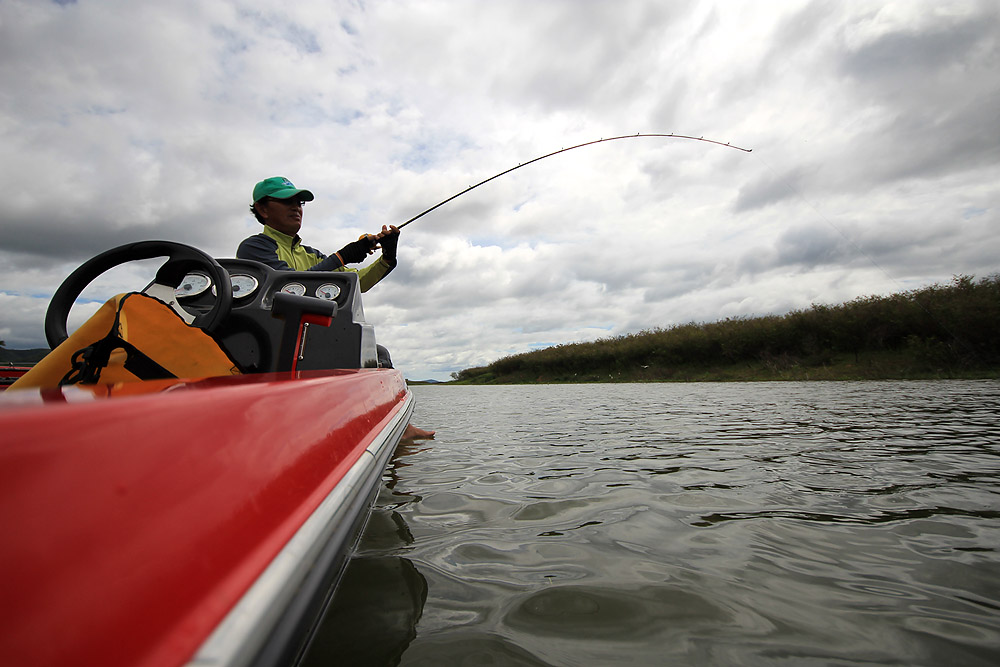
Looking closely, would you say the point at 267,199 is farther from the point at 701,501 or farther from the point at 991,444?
the point at 991,444

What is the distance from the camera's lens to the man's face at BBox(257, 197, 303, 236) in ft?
12.9

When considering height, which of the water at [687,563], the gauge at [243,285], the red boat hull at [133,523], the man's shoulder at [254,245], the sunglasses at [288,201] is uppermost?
the sunglasses at [288,201]

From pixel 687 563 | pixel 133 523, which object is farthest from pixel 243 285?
pixel 687 563

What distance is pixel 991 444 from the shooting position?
3867 mm

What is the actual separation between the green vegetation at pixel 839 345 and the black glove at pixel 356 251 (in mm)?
16854

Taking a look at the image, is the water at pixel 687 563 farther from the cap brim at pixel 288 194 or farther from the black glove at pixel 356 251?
the cap brim at pixel 288 194

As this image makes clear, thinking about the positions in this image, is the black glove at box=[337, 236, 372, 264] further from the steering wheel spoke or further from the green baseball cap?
the steering wheel spoke

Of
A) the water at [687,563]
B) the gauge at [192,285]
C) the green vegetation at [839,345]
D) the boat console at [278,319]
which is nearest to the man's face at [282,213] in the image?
the boat console at [278,319]

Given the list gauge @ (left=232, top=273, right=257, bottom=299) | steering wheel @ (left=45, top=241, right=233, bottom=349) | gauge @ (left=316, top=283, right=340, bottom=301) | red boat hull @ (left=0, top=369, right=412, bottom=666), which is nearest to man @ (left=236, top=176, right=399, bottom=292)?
gauge @ (left=316, top=283, right=340, bottom=301)

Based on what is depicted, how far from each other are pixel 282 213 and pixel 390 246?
3.22 feet

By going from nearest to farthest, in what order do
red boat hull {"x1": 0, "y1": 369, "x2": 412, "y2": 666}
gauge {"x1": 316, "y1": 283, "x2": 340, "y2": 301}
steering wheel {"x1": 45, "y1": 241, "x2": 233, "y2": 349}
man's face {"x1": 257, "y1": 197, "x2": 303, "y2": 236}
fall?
red boat hull {"x1": 0, "y1": 369, "x2": 412, "y2": 666}, steering wheel {"x1": 45, "y1": 241, "x2": 233, "y2": 349}, gauge {"x1": 316, "y1": 283, "x2": 340, "y2": 301}, man's face {"x1": 257, "y1": 197, "x2": 303, "y2": 236}

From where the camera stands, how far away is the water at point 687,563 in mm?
1357

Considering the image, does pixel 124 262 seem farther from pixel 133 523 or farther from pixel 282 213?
pixel 282 213

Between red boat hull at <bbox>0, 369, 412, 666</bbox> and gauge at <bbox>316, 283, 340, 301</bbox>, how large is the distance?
2.28 m
